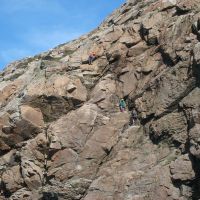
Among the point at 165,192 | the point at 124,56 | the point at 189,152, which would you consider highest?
the point at 124,56

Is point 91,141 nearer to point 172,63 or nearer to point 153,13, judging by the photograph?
point 172,63

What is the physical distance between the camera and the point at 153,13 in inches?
1969

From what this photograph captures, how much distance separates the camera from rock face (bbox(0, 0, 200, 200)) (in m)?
35.9

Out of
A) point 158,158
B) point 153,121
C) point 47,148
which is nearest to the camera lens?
point 158,158

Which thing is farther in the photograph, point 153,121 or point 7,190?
point 7,190

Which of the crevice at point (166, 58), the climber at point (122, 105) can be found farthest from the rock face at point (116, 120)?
the climber at point (122, 105)

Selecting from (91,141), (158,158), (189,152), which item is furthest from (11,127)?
(189,152)

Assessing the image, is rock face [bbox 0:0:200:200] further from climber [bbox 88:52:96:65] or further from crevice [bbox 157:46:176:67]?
climber [bbox 88:52:96:65]

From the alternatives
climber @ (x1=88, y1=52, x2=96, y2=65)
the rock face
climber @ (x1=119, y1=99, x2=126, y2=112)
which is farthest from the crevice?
climber @ (x1=88, y1=52, x2=96, y2=65)

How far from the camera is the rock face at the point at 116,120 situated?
3591 centimetres

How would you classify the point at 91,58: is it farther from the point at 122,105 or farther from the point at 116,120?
the point at 116,120

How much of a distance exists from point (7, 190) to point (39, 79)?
41.6ft

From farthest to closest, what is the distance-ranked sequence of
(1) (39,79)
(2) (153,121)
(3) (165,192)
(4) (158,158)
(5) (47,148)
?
(1) (39,79) < (5) (47,148) < (2) (153,121) < (4) (158,158) < (3) (165,192)

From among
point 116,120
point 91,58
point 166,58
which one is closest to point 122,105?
point 116,120
